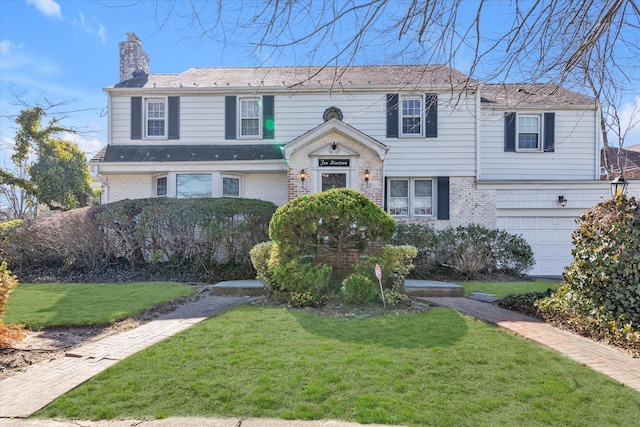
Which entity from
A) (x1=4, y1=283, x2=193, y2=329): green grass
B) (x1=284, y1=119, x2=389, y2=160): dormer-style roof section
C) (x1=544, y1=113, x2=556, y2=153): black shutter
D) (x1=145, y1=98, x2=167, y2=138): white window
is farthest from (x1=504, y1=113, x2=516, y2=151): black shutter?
(x1=145, y1=98, x2=167, y2=138): white window

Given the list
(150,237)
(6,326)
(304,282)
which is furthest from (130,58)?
(304,282)

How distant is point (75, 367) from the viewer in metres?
4.03

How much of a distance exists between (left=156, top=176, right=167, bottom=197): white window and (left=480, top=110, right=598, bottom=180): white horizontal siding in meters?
11.7

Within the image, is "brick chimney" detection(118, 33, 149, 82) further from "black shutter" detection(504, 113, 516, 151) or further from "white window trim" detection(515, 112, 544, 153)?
"white window trim" detection(515, 112, 544, 153)

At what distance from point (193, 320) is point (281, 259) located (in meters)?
1.92

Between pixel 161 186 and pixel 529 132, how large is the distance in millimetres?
13891

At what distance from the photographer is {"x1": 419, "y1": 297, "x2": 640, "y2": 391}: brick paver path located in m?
3.89

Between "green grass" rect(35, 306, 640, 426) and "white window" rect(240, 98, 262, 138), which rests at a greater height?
"white window" rect(240, 98, 262, 138)

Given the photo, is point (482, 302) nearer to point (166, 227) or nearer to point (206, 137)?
point (166, 227)

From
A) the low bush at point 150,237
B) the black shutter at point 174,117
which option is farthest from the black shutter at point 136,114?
the low bush at point 150,237

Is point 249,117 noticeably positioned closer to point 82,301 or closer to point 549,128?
point 82,301

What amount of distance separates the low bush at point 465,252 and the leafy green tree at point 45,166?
49.6 ft

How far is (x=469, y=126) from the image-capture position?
12.8 m

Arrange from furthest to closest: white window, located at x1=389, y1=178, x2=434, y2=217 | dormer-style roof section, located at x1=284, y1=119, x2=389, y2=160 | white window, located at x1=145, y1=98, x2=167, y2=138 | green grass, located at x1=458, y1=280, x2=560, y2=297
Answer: white window, located at x1=145, y1=98, x2=167, y2=138
white window, located at x1=389, y1=178, x2=434, y2=217
dormer-style roof section, located at x1=284, y1=119, x2=389, y2=160
green grass, located at x1=458, y1=280, x2=560, y2=297
